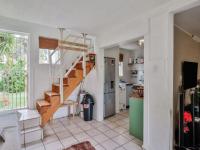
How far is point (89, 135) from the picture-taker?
3012 millimetres

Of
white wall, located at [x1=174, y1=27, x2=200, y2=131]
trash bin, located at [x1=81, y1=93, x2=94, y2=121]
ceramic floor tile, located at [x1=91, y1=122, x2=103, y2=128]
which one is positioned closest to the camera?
white wall, located at [x1=174, y1=27, x2=200, y2=131]

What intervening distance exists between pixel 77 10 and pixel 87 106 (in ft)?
8.64

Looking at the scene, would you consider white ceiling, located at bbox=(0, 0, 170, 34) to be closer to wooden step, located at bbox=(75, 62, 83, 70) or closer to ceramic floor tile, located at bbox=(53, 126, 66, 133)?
wooden step, located at bbox=(75, 62, 83, 70)

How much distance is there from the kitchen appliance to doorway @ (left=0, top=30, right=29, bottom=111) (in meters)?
2.32

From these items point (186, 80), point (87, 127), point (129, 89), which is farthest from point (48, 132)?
point (186, 80)

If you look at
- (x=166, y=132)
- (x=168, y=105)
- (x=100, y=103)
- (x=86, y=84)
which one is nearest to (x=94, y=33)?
(x=86, y=84)

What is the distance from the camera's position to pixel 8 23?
10.3 ft

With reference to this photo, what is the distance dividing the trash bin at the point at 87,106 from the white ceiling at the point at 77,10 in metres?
2.10

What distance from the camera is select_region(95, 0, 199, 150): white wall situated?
2076 millimetres

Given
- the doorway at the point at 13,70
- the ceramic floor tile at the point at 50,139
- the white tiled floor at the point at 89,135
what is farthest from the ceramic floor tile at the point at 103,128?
the doorway at the point at 13,70

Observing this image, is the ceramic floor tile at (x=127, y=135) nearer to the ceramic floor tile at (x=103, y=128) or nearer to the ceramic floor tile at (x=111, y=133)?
the ceramic floor tile at (x=111, y=133)

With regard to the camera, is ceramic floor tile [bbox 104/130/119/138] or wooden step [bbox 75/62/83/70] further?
wooden step [bbox 75/62/83/70]

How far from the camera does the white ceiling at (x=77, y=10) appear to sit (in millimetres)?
2164

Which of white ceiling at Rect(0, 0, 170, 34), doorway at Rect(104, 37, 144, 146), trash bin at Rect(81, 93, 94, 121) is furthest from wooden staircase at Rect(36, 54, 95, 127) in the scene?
white ceiling at Rect(0, 0, 170, 34)
